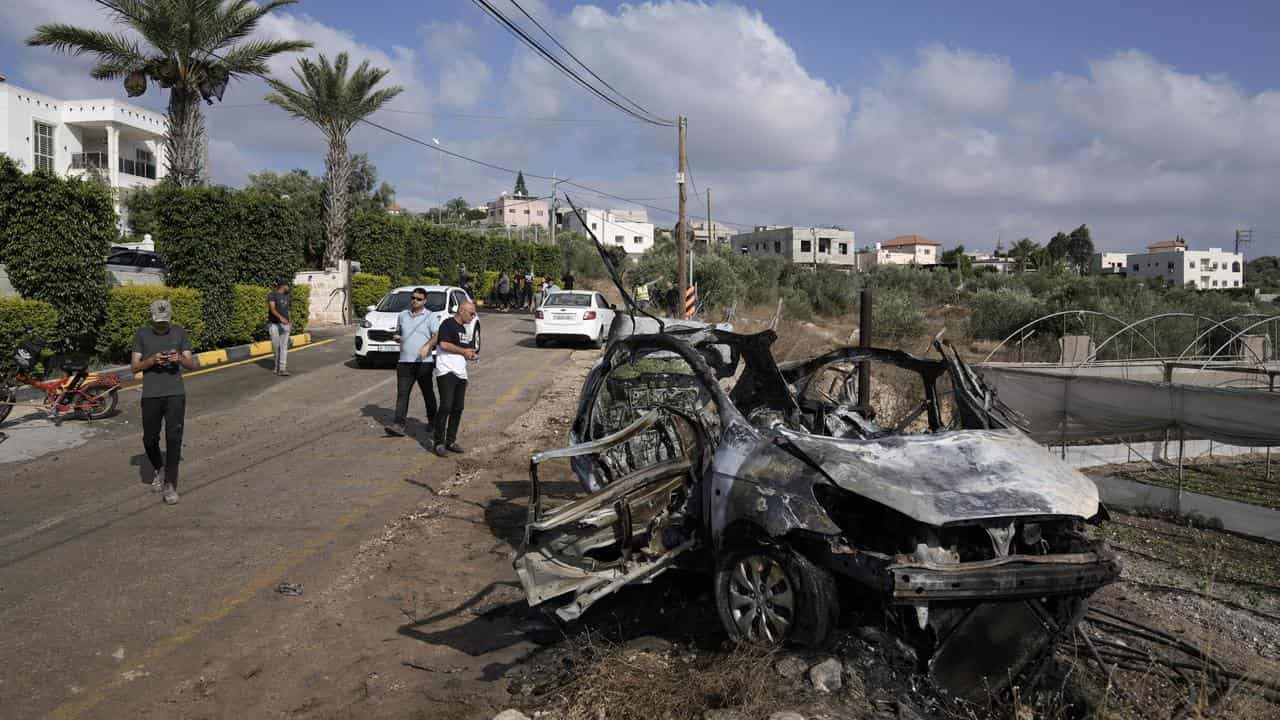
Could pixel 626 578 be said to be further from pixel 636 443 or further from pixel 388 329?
pixel 388 329

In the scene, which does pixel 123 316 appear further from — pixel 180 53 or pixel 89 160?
pixel 89 160

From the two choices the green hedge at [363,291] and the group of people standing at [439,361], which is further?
the green hedge at [363,291]

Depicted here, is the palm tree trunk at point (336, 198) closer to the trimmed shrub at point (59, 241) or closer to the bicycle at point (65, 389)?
the trimmed shrub at point (59, 241)

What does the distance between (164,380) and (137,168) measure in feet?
174

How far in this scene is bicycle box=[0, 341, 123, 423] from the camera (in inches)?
415

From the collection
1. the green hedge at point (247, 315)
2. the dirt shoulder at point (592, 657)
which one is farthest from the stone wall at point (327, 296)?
the dirt shoulder at point (592, 657)

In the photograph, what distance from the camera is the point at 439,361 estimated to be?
31.1 feet

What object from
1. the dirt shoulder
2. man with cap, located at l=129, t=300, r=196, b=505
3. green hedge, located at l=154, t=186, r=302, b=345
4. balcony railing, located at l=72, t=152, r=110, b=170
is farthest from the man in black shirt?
balcony railing, located at l=72, t=152, r=110, b=170

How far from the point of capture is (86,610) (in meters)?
5.09

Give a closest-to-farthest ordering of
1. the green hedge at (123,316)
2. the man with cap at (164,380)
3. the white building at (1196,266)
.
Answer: the man with cap at (164,380)
the green hedge at (123,316)
the white building at (1196,266)

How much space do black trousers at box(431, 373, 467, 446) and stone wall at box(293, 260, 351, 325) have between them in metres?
17.7

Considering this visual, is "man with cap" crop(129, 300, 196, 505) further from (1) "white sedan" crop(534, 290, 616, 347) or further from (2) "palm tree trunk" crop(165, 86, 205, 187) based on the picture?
(2) "palm tree trunk" crop(165, 86, 205, 187)

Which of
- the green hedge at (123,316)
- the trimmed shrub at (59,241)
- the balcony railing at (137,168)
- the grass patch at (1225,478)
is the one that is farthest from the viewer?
the balcony railing at (137,168)

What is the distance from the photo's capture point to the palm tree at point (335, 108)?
28.0m
